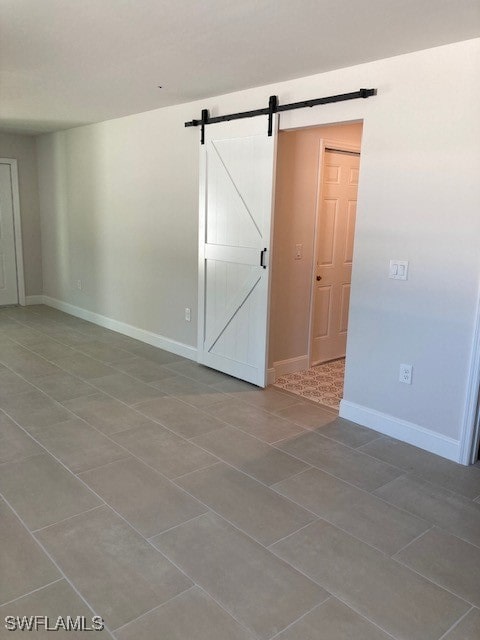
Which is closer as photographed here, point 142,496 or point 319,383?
point 142,496

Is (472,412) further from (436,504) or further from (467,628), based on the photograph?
Answer: (467,628)

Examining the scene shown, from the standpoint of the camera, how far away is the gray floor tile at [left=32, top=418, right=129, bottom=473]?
9.96 ft

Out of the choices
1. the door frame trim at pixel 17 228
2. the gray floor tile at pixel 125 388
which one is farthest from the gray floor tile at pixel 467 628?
the door frame trim at pixel 17 228

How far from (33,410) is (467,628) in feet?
10.0

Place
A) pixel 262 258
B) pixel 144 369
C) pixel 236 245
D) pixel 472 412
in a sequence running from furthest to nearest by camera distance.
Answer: pixel 144 369
pixel 236 245
pixel 262 258
pixel 472 412

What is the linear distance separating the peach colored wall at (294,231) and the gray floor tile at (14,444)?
6.93 ft

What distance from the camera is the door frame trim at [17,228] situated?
7301 mm

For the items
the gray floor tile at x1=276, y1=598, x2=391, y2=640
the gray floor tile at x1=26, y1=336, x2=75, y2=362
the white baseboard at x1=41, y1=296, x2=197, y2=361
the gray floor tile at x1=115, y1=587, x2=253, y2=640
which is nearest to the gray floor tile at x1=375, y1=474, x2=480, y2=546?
the gray floor tile at x1=276, y1=598, x2=391, y2=640

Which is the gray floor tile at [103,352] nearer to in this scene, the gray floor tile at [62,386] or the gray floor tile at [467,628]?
the gray floor tile at [62,386]

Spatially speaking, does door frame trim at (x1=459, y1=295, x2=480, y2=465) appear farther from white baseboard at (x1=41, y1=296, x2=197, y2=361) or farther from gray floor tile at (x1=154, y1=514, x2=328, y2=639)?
white baseboard at (x1=41, y1=296, x2=197, y2=361)

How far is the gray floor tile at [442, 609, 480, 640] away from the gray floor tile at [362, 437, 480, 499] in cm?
92

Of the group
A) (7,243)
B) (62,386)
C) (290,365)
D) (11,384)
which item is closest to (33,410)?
(62,386)

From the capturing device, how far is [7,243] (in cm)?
748

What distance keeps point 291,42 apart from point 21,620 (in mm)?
3069
